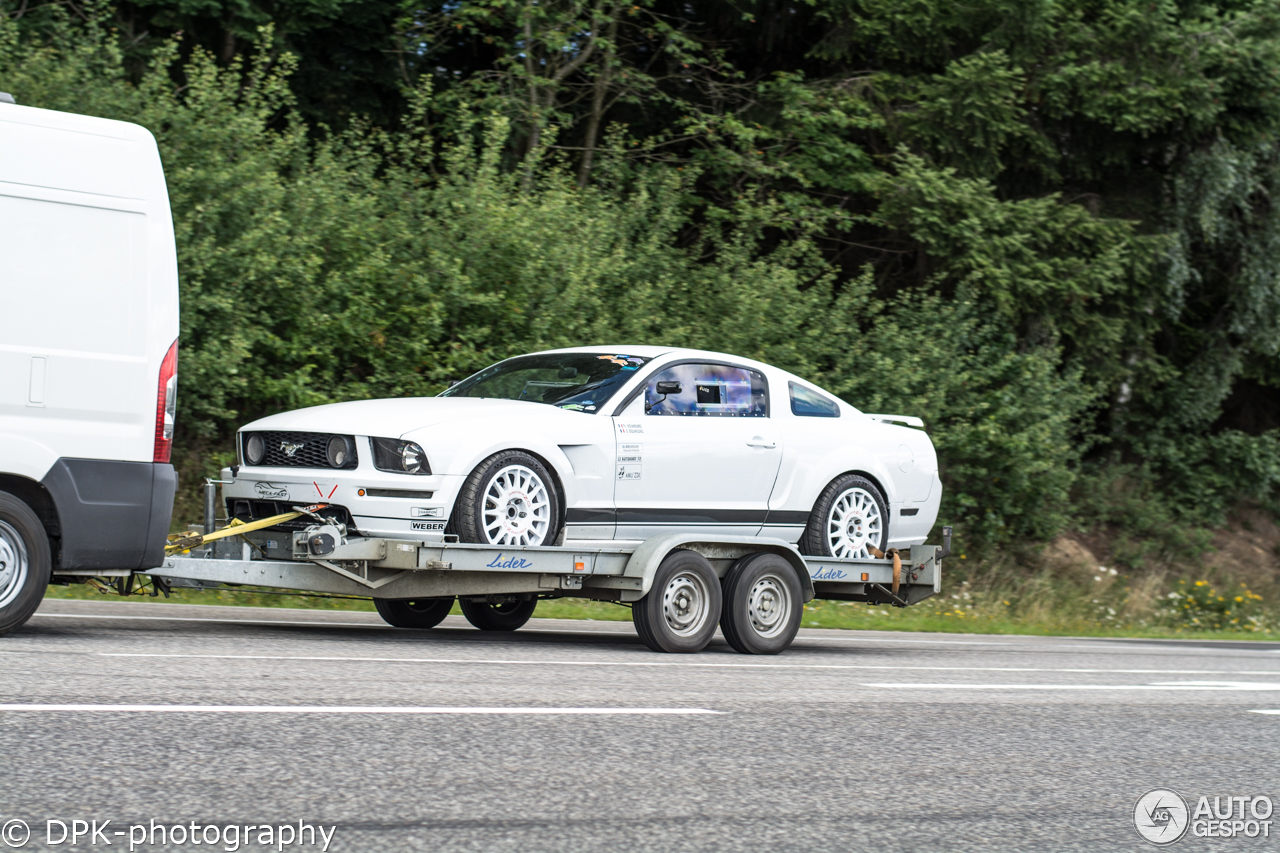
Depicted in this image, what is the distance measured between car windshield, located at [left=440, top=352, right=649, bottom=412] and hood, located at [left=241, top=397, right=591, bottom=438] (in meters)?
0.26

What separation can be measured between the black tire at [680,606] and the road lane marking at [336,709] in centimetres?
270

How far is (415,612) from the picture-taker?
10172mm

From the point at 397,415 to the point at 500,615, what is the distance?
2.82 m

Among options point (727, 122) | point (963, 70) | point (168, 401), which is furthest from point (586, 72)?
point (168, 401)

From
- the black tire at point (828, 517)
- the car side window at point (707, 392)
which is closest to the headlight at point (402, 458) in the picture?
the car side window at point (707, 392)

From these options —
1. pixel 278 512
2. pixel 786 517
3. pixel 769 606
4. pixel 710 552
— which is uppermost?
pixel 786 517

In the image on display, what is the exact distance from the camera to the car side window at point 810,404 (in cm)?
982

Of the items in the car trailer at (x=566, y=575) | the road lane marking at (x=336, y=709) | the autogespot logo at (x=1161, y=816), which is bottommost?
the autogespot logo at (x=1161, y=816)

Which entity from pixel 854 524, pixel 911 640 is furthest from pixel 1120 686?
pixel 911 640

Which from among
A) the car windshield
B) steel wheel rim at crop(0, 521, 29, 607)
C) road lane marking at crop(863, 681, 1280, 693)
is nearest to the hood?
the car windshield

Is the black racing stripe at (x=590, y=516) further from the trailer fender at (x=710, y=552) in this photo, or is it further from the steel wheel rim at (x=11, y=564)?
the steel wheel rim at (x=11, y=564)

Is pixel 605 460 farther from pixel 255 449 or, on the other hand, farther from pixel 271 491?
pixel 255 449

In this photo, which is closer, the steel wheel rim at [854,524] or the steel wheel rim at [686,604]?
the steel wheel rim at [686,604]

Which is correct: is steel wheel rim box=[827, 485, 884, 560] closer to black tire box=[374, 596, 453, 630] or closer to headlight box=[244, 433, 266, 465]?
black tire box=[374, 596, 453, 630]
